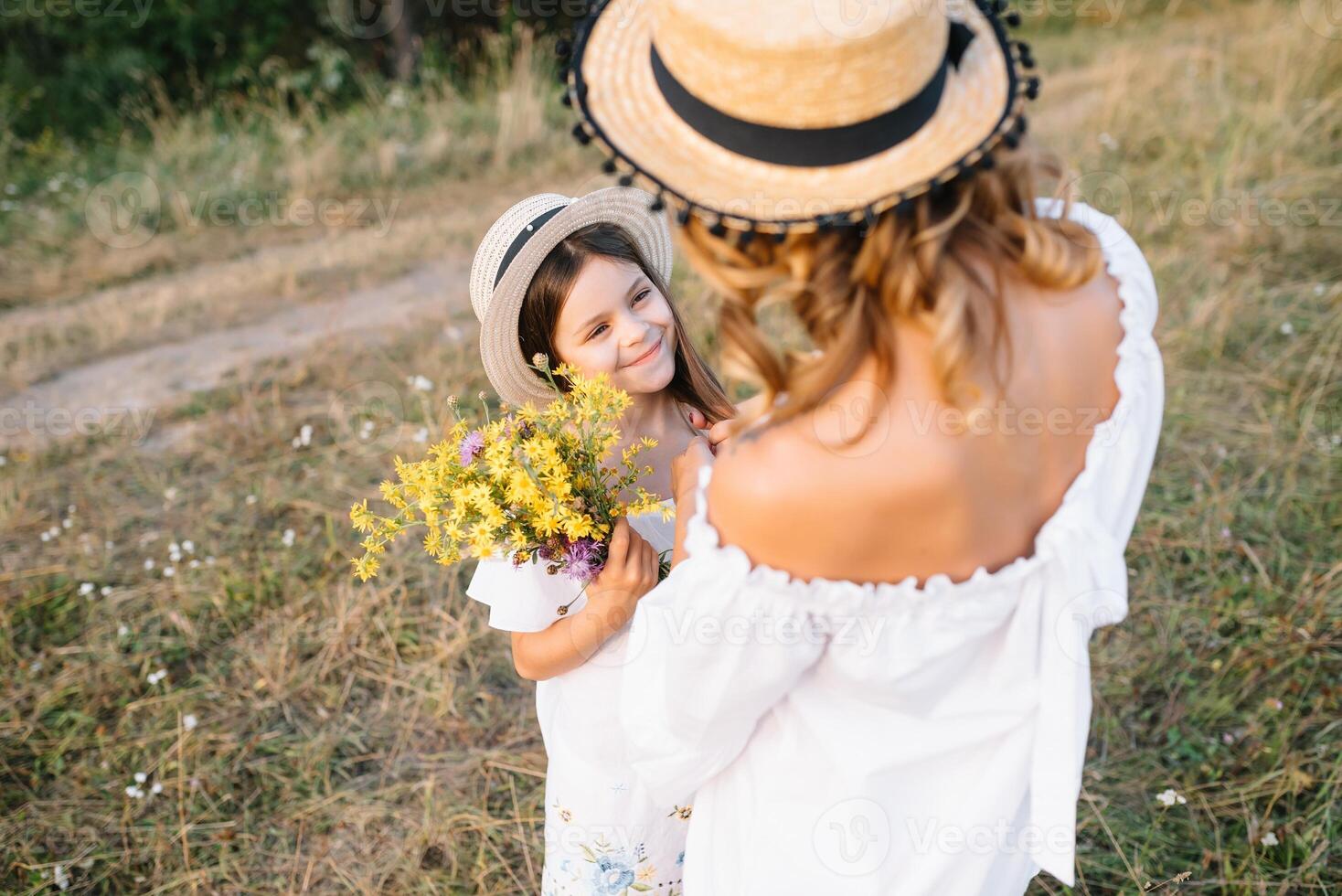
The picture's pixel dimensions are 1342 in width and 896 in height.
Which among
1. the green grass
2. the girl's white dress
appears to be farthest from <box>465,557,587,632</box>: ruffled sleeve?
the green grass

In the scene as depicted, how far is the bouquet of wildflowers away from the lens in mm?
1549

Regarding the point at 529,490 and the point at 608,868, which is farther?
the point at 608,868

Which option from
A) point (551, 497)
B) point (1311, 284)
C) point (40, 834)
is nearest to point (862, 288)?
point (551, 497)

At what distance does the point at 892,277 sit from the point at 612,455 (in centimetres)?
110

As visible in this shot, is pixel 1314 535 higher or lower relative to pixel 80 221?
higher

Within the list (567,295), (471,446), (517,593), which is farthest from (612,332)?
(517,593)

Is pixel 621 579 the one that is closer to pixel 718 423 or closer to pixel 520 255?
pixel 718 423

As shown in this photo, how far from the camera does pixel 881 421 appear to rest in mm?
1025

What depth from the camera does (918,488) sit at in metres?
1.04

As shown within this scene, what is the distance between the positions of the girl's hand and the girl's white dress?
0.08 metres

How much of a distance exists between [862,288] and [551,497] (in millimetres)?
717

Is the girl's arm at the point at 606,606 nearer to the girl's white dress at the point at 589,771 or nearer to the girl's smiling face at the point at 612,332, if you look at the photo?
the girl's white dress at the point at 589,771

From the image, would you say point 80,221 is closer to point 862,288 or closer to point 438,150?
point 438,150

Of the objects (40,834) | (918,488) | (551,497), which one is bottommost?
(40,834)
